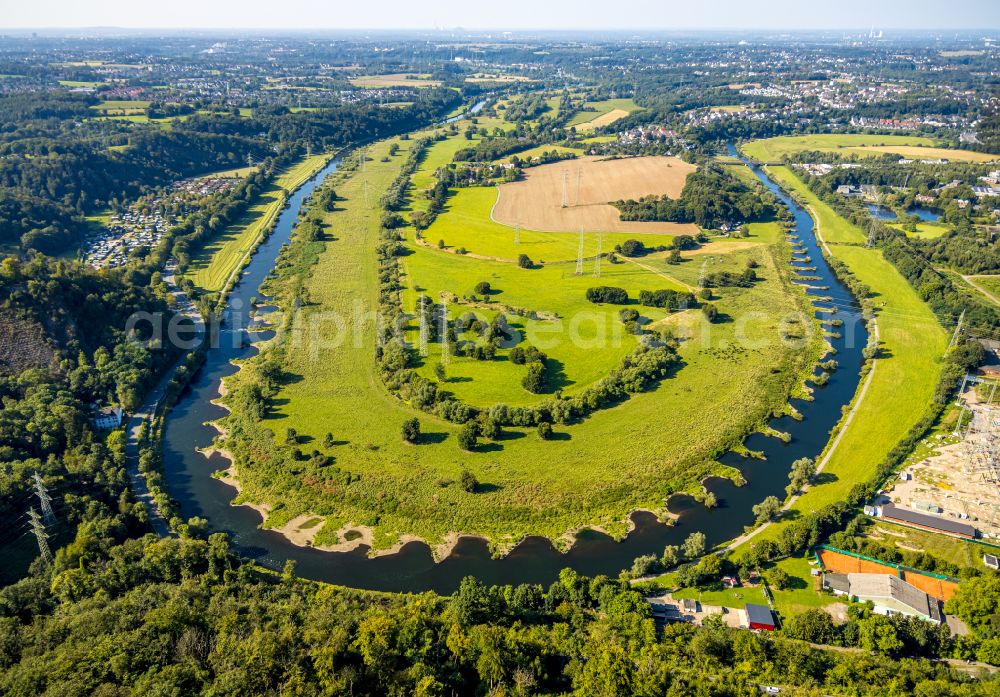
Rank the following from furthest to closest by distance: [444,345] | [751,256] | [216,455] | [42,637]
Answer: [751,256]
[444,345]
[216,455]
[42,637]

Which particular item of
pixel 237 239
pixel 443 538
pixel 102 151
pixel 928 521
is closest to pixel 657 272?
pixel 928 521

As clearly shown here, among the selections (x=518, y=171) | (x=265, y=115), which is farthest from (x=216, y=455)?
(x=265, y=115)

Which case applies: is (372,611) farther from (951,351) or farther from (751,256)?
(751,256)

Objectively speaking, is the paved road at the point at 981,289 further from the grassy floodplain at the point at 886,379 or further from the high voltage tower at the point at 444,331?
the high voltage tower at the point at 444,331

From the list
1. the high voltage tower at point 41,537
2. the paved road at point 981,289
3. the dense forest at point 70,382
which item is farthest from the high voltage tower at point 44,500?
the paved road at point 981,289

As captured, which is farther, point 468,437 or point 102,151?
point 102,151

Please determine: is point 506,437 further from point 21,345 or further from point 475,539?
point 21,345
